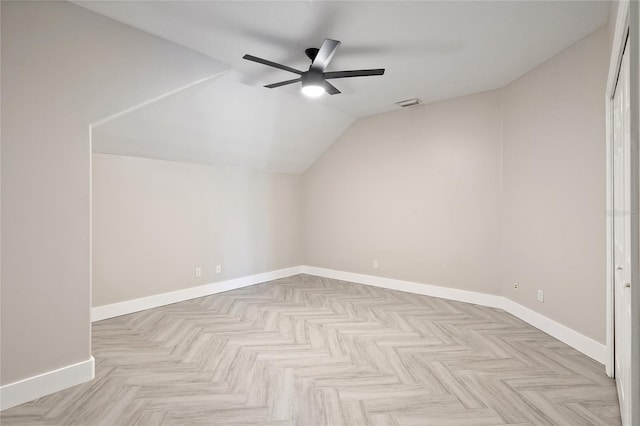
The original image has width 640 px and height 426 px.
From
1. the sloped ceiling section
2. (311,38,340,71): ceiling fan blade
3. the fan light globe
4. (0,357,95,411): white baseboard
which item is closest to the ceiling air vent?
the sloped ceiling section

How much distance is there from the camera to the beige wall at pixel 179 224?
400 centimetres

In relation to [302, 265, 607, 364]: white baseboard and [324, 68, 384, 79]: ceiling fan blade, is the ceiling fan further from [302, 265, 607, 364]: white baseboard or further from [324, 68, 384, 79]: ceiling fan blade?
[302, 265, 607, 364]: white baseboard

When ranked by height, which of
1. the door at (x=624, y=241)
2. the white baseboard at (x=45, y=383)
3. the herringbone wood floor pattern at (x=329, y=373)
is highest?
the door at (x=624, y=241)

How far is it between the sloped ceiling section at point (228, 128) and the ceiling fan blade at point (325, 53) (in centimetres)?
123

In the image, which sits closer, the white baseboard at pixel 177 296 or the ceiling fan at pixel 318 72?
the ceiling fan at pixel 318 72

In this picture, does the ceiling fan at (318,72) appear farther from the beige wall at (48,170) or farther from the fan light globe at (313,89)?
the beige wall at (48,170)

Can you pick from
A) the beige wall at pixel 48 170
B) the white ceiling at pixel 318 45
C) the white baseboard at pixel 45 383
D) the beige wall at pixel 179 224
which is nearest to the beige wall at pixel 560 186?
the white ceiling at pixel 318 45

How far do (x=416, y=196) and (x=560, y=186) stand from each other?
200 centimetres

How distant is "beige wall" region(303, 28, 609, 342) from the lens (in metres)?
3.09

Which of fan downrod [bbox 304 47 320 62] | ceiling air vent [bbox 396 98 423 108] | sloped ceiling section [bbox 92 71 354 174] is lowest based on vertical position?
sloped ceiling section [bbox 92 71 354 174]

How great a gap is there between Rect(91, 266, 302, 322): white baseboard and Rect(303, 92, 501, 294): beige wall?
106cm

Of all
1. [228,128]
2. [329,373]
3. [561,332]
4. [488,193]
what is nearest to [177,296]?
[228,128]

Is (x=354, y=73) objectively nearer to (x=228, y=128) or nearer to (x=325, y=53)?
(x=325, y=53)

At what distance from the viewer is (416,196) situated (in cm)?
515
